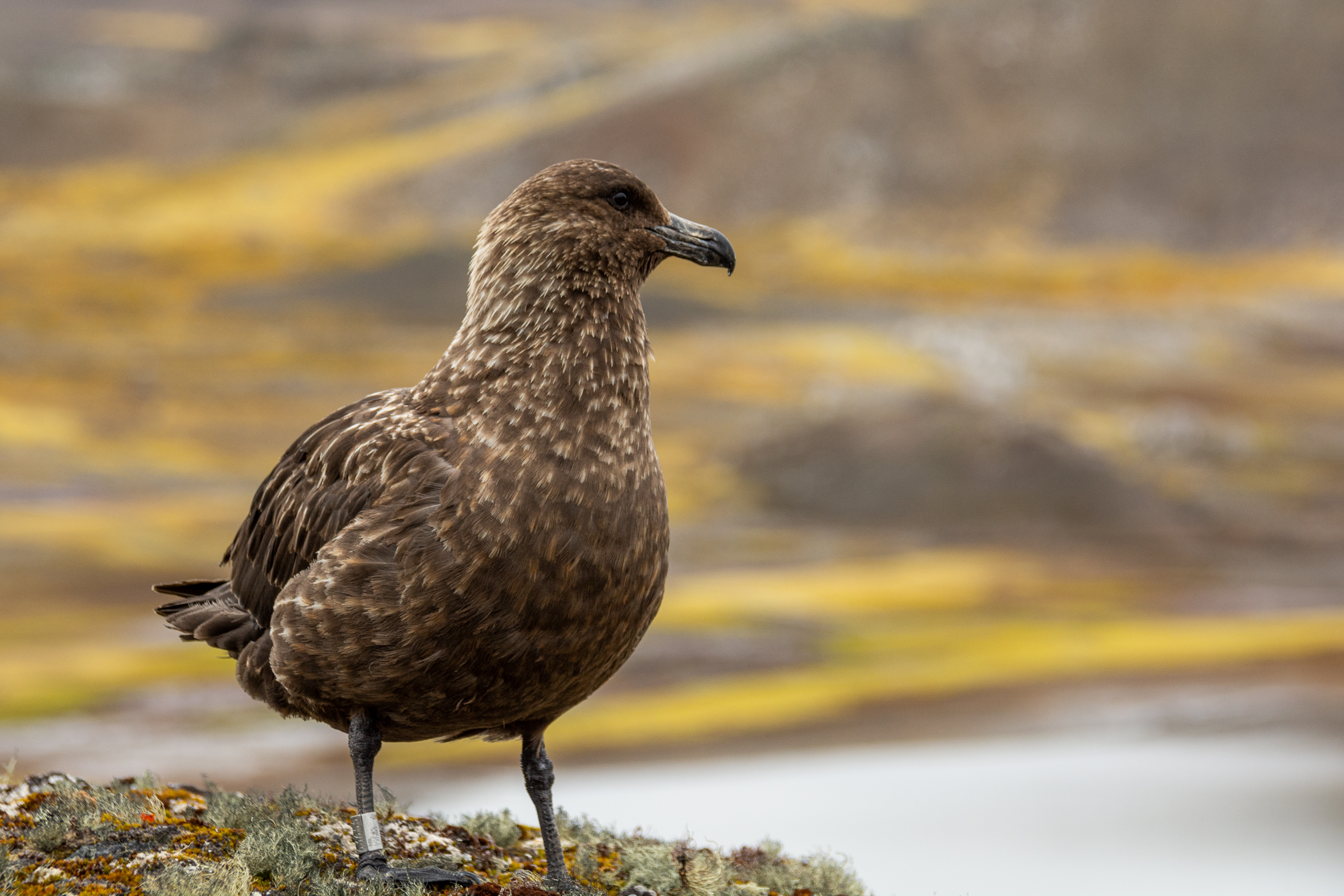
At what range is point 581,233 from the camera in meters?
5.89

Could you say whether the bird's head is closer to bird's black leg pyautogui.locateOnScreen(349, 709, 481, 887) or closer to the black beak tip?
the black beak tip

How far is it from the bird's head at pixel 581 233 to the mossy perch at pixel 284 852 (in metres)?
2.59

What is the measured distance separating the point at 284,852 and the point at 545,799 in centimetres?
114

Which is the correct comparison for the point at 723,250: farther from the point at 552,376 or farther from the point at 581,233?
the point at 552,376

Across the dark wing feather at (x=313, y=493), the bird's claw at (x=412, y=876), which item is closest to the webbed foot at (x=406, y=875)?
the bird's claw at (x=412, y=876)

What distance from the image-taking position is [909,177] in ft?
299

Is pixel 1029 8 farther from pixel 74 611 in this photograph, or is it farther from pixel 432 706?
pixel 432 706

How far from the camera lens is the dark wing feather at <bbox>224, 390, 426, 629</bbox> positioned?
19.1 ft

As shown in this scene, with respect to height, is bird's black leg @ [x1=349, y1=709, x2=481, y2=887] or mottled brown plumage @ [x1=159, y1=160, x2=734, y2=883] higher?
mottled brown plumage @ [x1=159, y1=160, x2=734, y2=883]

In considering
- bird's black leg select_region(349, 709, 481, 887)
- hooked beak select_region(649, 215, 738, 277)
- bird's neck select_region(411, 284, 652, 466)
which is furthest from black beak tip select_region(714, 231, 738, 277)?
bird's black leg select_region(349, 709, 481, 887)

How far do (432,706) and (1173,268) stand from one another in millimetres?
82921

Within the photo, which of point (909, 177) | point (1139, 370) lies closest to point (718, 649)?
point (1139, 370)

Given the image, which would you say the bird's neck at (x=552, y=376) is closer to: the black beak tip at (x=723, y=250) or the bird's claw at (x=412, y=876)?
the black beak tip at (x=723, y=250)

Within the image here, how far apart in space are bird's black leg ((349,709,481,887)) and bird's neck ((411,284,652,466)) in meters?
1.31
